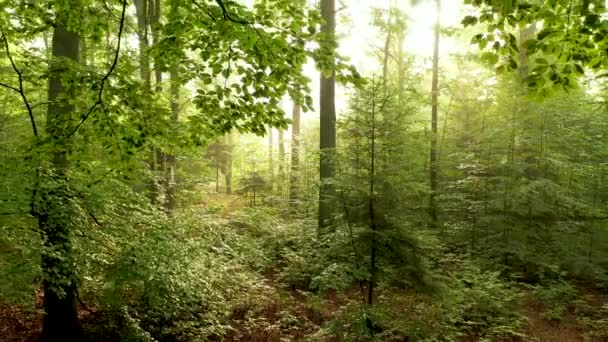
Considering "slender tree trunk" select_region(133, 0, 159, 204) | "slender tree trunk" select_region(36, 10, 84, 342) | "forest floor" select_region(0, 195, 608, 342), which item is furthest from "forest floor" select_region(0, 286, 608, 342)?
"slender tree trunk" select_region(133, 0, 159, 204)

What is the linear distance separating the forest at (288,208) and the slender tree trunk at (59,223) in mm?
31

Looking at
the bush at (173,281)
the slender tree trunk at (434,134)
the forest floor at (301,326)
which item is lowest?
the forest floor at (301,326)

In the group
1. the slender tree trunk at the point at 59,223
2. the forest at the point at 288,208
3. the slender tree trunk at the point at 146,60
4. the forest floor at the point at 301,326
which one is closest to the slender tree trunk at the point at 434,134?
the forest at the point at 288,208

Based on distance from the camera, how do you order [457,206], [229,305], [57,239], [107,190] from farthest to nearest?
[457,206]
[229,305]
[107,190]
[57,239]

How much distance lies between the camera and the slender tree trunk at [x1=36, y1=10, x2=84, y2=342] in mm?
3515

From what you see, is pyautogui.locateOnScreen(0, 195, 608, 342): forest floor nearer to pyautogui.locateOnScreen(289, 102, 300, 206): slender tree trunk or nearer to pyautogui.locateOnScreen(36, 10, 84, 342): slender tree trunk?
pyautogui.locateOnScreen(36, 10, 84, 342): slender tree trunk

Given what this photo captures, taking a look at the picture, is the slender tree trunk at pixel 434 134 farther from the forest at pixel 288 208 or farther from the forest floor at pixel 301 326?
the forest floor at pixel 301 326

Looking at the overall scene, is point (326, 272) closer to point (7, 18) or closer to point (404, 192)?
point (404, 192)

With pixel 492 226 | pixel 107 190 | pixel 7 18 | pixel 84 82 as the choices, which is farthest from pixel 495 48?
pixel 492 226

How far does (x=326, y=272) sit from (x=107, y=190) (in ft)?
10.7

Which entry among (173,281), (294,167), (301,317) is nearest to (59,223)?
(173,281)

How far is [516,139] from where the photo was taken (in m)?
11.5

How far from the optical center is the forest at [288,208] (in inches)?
114

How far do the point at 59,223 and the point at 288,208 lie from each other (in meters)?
10.3
